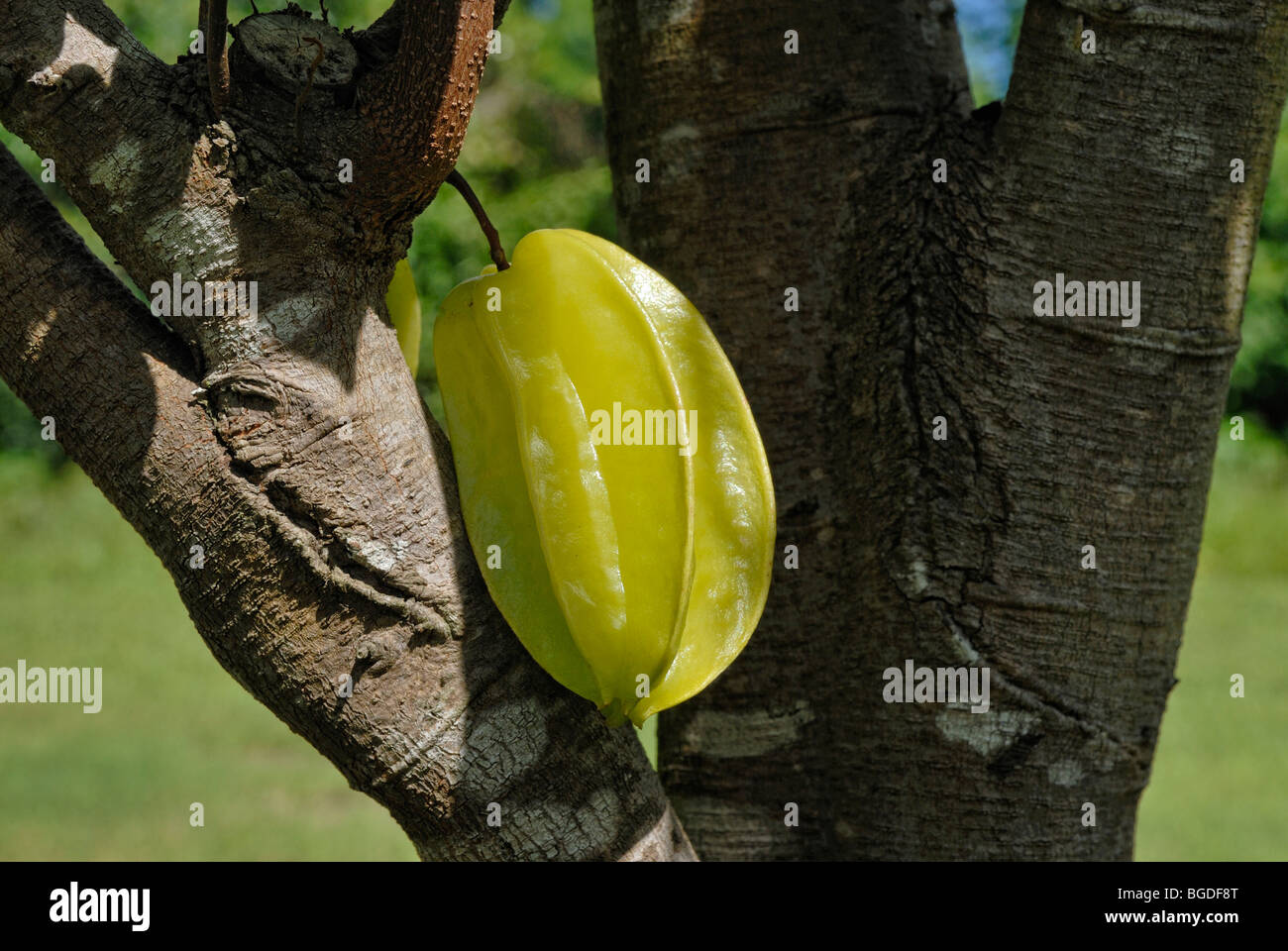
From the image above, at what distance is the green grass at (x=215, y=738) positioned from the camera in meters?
3.43

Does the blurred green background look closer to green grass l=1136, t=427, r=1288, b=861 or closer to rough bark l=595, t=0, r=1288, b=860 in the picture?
green grass l=1136, t=427, r=1288, b=861

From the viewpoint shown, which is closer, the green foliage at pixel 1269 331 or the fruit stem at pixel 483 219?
the fruit stem at pixel 483 219

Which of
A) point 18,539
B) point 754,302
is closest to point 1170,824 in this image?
point 754,302

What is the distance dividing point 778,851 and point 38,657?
404cm

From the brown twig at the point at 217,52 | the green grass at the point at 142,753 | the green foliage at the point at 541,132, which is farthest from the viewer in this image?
the green foliage at the point at 541,132

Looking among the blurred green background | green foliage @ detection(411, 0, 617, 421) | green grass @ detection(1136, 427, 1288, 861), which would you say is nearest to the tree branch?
the blurred green background

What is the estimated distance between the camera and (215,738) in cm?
419

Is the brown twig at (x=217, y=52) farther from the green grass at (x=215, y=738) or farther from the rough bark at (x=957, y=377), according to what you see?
the green grass at (x=215, y=738)

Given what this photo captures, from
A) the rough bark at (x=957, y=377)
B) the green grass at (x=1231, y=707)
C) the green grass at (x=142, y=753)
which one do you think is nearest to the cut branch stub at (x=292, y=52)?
the rough bark at (x=957, y=377)

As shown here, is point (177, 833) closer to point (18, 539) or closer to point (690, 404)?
point (690, 404)

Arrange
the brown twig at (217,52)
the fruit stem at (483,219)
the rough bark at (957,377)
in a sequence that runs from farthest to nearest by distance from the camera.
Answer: the rough bark at (957,377)
the fruit stem at (483,219)
the brown twig at (217,52)

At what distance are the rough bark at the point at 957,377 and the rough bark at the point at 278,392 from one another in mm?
423

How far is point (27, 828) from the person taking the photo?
3410 mm

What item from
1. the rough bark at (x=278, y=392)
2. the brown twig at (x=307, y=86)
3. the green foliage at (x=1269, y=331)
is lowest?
the rough bark at (x=278, y=392)
